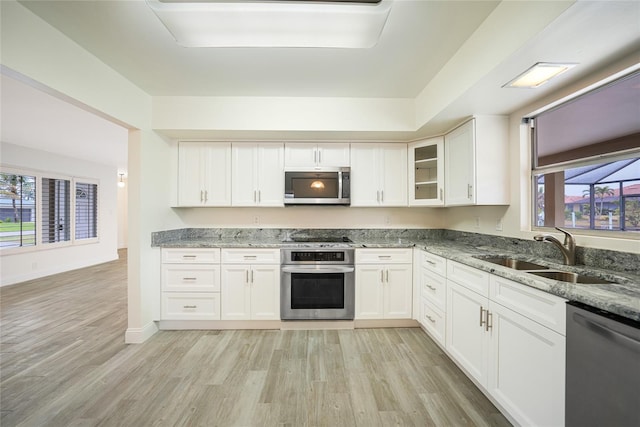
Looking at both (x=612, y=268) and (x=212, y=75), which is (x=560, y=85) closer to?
(x=612, y=268)

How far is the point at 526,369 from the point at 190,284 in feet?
9.44

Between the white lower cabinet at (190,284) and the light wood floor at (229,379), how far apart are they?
8.9 inches

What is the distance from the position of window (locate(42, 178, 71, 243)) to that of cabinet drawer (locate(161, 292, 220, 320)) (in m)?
4.64

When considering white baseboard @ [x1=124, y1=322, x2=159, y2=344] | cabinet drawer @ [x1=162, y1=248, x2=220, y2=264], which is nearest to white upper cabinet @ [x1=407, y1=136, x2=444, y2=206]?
cabinet drawer @ [x1=162, y1=248, x2=220, y2=264]

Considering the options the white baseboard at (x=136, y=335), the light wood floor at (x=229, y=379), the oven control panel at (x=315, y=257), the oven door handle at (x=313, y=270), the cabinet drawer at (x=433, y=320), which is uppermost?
the oven control panel at (x=315, y=257)

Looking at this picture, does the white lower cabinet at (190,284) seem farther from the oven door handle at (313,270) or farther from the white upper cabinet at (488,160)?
the white upper cabinet at (488,160)

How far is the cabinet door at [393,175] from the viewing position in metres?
3.12

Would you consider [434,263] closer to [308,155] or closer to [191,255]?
[308,155]

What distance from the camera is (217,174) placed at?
3.07 metres

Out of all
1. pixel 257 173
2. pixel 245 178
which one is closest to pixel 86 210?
pixel 245 178

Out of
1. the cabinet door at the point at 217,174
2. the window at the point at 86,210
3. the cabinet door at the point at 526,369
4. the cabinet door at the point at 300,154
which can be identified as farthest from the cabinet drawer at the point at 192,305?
the window at the point at 86,210

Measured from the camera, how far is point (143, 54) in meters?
2.02

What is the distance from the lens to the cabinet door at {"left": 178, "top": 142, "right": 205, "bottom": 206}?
3064 mm

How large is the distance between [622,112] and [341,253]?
90.2 inches
